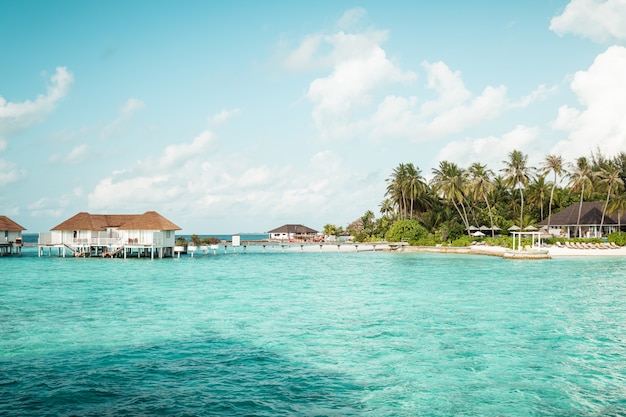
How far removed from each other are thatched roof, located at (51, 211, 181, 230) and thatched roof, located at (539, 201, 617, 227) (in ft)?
153

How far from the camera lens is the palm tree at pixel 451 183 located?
65.3 m

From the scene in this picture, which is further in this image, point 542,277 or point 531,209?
point 531,209

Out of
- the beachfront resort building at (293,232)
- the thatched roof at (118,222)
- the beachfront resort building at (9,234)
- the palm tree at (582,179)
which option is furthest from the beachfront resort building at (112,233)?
the beachfront resort building at (293,232)

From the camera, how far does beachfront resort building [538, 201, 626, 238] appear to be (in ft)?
198

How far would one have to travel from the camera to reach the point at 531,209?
71500mm

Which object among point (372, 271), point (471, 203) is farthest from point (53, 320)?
point (471, 203)

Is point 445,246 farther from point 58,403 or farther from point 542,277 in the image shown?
point 58,403

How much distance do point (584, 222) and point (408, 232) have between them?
2119cm

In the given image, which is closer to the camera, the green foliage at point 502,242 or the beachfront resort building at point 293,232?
the green foliage at point 502,242

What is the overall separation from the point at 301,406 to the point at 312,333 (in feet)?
20.4

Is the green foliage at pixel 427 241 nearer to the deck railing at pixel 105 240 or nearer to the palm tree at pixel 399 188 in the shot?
the palm tree at pixel 399 188

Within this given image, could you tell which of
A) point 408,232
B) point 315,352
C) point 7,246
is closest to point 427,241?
point 408,232

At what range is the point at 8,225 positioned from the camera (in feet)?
193

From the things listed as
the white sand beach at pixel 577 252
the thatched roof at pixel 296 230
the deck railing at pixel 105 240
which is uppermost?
the thatched roof at pixel 296 230
